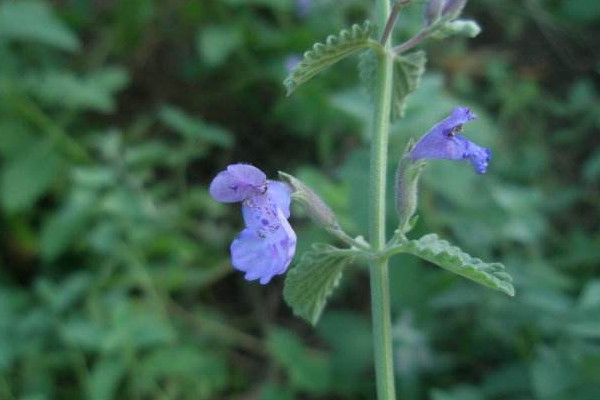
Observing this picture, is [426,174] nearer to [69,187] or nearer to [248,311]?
[248,311]

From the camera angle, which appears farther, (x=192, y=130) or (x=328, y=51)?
(x=192, y=130)

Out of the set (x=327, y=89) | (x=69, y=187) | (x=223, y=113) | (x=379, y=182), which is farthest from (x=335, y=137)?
(x=379, y=182)

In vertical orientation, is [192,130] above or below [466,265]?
above

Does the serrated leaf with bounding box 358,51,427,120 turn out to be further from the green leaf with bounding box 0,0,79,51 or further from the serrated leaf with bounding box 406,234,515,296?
the green leaf with bounding box 0,0,79,51

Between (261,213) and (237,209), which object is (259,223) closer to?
(261,213)

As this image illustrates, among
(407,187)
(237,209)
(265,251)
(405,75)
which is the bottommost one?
(265,251)

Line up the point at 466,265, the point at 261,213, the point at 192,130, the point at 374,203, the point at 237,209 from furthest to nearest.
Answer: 1. the point at 237,209
2. the point at 192,130
3. the point at 261,213
4. the point at 374,203
5. the point at 466,265

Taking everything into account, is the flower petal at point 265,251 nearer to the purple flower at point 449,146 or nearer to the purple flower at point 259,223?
the purple flower at point 259,223

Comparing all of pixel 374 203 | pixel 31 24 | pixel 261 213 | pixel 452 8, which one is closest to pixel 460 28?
pixel 452 8
